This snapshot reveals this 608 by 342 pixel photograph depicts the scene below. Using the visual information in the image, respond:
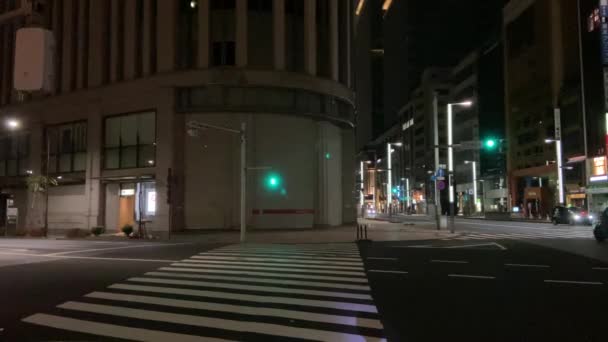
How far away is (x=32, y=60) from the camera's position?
16.4ft

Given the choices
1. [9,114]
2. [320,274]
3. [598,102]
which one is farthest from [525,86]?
[320,274]

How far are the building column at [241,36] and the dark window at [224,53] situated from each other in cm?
74

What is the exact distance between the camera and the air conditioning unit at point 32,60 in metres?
4.93

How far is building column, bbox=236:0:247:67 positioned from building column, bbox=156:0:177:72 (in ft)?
16.2

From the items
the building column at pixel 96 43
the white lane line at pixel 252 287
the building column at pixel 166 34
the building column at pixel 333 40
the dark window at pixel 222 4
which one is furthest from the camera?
the building column at pixel 96 43

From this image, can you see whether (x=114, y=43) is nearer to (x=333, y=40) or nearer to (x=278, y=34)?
(x=278, y=34)

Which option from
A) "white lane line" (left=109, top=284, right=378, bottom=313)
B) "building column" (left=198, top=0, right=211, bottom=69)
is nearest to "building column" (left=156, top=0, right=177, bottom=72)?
"building column" (left=198, top=0, right=211, bottom=69)

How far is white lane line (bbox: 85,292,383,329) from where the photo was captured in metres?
8.80

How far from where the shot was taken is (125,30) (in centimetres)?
3988

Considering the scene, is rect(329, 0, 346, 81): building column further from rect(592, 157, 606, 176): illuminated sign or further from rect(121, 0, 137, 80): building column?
rect(592, 157, 606, 176): illuminated sign

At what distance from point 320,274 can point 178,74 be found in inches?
1058

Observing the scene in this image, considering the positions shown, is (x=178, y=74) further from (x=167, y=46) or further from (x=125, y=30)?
(x=125, y=30)

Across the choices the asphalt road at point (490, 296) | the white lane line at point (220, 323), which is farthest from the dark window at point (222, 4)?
the white lane line at point (220, 323)

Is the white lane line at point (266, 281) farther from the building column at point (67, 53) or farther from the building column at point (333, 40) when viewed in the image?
the building column at point (67, 53)
